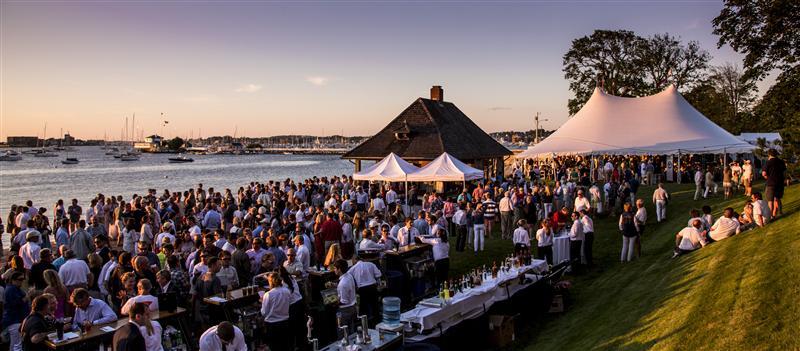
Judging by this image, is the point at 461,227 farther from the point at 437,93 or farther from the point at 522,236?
the point at 437,93

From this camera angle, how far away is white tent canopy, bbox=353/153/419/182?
797 inches

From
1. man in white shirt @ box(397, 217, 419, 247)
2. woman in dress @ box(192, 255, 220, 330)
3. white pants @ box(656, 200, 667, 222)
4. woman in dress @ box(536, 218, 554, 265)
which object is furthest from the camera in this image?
white pants @ box(656, 200, 667, 222)

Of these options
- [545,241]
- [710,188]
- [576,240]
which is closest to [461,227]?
[545,241]

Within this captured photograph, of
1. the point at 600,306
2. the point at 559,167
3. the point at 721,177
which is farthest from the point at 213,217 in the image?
the point at 559,167

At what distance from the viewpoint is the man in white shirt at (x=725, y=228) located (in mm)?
12000

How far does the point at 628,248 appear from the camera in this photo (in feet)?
47.2

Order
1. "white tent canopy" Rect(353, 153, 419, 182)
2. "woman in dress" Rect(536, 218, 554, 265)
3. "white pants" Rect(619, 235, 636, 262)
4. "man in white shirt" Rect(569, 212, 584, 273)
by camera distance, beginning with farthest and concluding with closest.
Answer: "white tent canopy" Rect(353, 153, 419, 182), "white pants" Rect(619, 235, 636, 262), "man in white shirt" Rect(569, 212, 584, 273), "woman in dress" Rect(536, 218, 554, 265)

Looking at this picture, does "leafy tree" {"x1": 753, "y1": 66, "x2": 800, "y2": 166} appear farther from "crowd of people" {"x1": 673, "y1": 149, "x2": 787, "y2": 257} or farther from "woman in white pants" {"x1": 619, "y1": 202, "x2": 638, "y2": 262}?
"woman in white pants" {"x1": 619, "y1": 202, "x2": 638, "y2": 262}

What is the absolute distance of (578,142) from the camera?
2550 cm

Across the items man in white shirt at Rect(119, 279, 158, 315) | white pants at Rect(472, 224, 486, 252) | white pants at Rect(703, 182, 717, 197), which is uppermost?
white pants at Rect(703, 182, 717, 197)

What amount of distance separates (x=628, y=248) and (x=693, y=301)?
619 centimetres

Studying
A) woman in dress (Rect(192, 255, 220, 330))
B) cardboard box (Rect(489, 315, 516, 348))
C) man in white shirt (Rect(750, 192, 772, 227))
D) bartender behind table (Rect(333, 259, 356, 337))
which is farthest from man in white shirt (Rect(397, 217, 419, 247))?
man in white shirt (Rect(750, 192, 772, 227))

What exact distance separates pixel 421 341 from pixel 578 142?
19288mm

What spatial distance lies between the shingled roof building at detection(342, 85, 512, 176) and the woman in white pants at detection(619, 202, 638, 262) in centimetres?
1440
